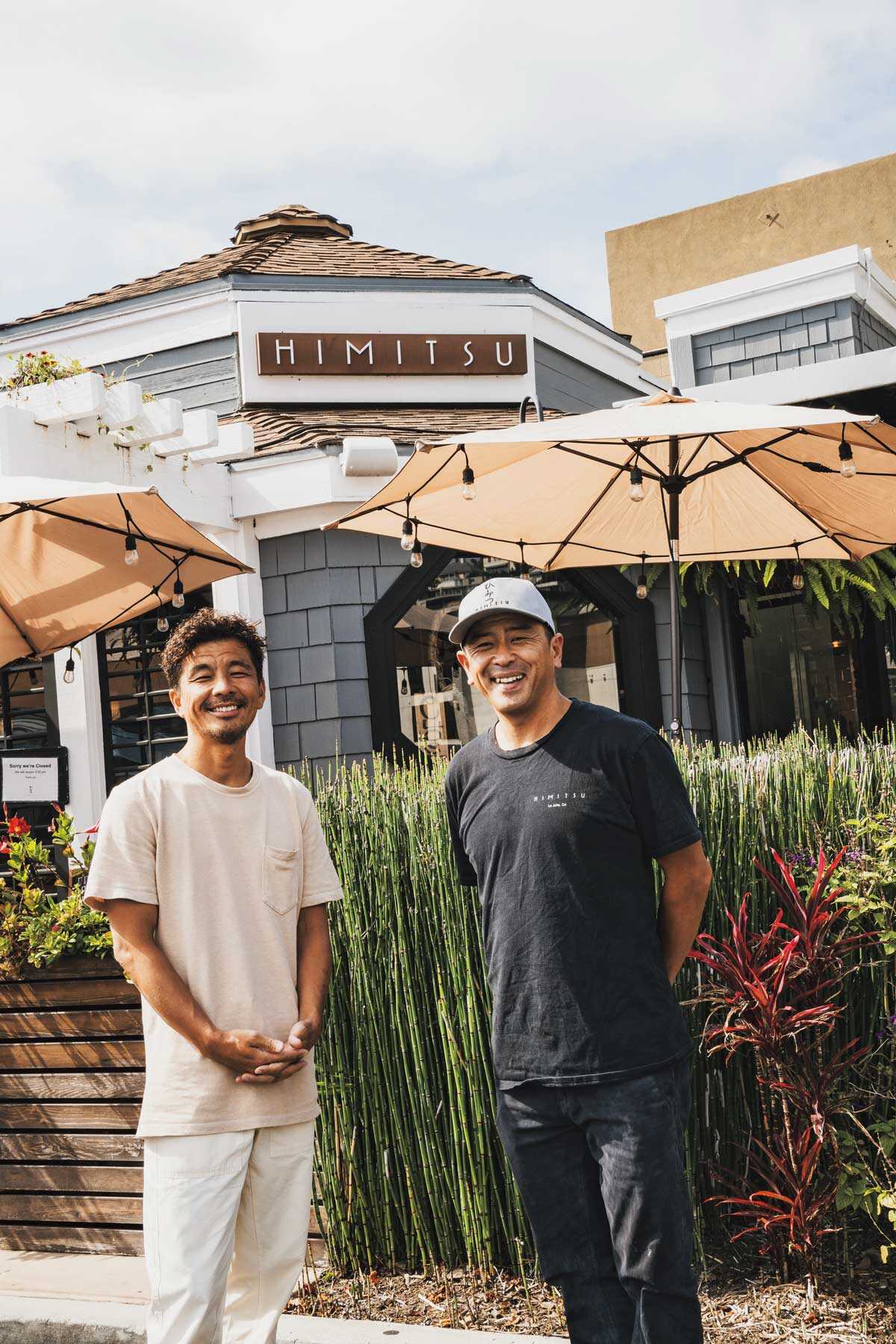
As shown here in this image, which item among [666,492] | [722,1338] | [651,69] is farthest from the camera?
[651,69]

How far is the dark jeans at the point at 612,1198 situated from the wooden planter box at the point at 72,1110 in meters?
1.71

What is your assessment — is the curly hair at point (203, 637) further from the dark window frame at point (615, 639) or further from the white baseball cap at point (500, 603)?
the dark window frame at point (615, 639)

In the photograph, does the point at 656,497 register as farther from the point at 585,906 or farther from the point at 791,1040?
the point at 585,906

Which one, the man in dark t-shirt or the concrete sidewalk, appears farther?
the concrete sidewalk

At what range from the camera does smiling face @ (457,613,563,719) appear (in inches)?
105

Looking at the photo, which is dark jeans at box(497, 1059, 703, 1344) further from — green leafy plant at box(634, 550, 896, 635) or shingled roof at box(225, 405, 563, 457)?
shingled roof at box(225, 405, 563, 457)

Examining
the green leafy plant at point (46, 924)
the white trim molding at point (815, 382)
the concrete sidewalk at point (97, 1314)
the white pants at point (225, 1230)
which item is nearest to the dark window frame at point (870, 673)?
the white trim molding at point (815, 382)

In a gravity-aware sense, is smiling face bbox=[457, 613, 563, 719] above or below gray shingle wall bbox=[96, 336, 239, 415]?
Result: below

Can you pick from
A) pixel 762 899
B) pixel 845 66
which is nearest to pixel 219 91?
pixel 762 899

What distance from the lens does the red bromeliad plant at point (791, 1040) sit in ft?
10.2

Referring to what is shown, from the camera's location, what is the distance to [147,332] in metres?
9.53

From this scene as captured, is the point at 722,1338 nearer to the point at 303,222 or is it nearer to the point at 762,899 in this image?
the point at 762,899

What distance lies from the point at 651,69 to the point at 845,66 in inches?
374

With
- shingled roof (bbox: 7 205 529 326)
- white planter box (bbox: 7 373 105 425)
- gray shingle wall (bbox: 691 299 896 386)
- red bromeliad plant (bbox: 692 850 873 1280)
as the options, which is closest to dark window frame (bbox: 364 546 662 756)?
gray shingle wall (bbox: 691 299 896 386)
